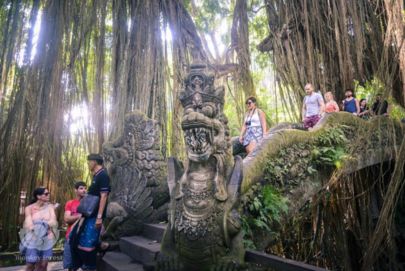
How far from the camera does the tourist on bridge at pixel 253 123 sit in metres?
4.29

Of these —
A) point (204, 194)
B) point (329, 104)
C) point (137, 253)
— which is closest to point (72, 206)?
point (137, 253)

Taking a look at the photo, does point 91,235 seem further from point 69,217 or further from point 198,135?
point 198,135

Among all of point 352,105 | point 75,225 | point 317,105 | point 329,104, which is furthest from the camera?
point 352,105

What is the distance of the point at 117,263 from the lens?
3213 millimetres

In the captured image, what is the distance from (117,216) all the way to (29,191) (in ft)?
3.45

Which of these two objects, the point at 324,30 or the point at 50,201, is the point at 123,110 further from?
the point at 324,30

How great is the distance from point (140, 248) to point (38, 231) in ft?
3.25

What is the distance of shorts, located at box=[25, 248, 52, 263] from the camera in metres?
3.24

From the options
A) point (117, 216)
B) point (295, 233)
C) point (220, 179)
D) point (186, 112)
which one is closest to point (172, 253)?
point (220, 179)

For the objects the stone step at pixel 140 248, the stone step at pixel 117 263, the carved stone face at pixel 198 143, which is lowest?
the stone step at pixel 117 263

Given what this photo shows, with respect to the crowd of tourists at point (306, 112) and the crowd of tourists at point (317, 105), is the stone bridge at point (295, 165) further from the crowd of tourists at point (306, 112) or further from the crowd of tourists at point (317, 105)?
the crowd of tourists at point (317, 105)

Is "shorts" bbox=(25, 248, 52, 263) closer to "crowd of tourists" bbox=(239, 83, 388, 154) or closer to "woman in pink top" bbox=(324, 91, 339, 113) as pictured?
"crowd of tourists" bbox=(239, 83, 388, 154)

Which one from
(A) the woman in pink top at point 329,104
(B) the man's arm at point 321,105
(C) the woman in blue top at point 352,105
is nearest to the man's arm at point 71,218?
(B) the man's arm at point 321,105

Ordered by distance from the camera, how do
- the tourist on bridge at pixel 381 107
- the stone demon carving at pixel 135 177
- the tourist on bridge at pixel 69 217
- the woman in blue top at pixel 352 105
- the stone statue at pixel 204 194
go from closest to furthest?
the tourist on bridge at pixel 381 107 → the stone statue at pixel 204 194 → the tourist on bridge at pixel 69 217 → the stone demon carving at pixel 135 177 → the woman in blue top at pixel 352 105
